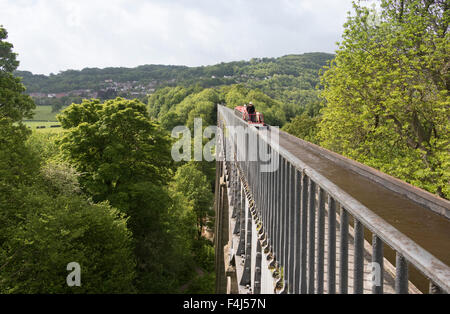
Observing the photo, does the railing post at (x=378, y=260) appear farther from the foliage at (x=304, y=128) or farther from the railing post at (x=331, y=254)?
the foliage at (x=304, y=128)

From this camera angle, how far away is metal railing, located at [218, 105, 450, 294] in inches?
64.4

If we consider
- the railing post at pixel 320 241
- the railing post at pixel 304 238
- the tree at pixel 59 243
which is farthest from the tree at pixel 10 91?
the railing post at pixel 320 241

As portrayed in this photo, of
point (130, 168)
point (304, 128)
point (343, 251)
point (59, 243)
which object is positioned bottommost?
point (59, 243)

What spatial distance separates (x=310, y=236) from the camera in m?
3.03

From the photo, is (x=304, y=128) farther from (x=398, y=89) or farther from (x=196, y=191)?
(x=398, y=89)

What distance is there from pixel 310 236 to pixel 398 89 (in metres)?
12.7

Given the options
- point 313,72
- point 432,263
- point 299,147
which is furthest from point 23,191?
point 313,72

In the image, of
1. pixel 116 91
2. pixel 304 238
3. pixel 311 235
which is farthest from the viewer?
pixel 116 91

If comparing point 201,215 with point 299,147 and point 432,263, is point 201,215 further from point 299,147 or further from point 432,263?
point 432,263

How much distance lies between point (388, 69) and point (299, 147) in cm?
704

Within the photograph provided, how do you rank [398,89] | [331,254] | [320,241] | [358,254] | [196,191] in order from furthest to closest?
[196,191] → [398,89] → [320,241] → [331,254] → [358,254]

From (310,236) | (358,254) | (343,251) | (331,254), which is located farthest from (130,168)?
(358,254)

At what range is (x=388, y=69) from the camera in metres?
14.7

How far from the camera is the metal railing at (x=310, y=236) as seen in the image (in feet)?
5.37
